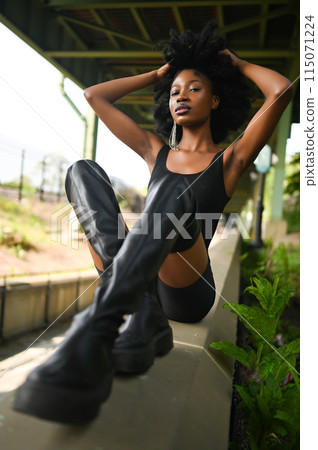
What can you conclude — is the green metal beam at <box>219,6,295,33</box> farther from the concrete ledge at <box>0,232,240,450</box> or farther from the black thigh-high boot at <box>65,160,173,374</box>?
the concrete ledge at <box>0,232,240,450</box>

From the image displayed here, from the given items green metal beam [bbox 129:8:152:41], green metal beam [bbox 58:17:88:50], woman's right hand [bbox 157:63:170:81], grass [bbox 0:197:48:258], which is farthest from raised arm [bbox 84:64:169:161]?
grass [bbox 0:197:48:258]

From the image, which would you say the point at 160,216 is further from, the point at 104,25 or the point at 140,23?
the point at 104,25

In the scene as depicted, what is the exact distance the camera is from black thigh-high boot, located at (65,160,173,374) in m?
0.97

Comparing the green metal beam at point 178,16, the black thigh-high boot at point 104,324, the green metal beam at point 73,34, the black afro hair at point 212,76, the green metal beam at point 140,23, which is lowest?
the black thigh-high boot at point 104,324

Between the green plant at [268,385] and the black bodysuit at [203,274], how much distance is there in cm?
15

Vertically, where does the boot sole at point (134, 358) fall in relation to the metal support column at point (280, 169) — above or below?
below

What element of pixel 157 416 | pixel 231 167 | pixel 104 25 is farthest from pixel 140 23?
pixel 157 416

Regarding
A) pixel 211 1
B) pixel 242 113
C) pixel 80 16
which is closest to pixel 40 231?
pixel 80 16

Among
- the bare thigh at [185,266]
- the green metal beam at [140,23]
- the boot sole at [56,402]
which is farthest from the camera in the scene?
the green metal beam at [140,23]

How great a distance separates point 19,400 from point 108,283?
0.30 metres

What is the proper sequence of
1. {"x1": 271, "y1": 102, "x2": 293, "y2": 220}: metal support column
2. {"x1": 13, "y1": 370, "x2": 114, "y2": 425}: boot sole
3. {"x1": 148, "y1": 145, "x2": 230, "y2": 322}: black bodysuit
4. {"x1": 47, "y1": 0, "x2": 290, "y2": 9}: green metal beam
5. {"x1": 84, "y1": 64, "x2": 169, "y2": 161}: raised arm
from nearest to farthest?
{"x1": 13, "y1": 370, "x2": 114, "y2": 425}: boot sole, {"x1": 148, "y1": 145, "x2": 230, "y2": 322}: black bodysuit, {"x1": 84, "y1": 64, "x2": 169, "y2": 161}: raised arm, {"x1": 47, "y1": 0, "x2": 290, "y2": 9}: green metal beam, {"x1": 271, "y1": 102, "x2": 293, "y2": 220}: metal support column

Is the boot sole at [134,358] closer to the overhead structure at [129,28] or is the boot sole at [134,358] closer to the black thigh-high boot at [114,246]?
the black thigh-high boot at [114,246]

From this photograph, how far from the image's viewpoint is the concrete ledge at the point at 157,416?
0.75 meters

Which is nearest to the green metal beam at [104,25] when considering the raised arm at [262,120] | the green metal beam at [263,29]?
the green metal beam at [263,29]
